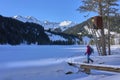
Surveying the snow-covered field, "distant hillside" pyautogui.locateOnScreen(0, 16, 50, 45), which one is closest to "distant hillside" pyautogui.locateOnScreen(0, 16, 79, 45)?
"distant hillside" pyautogui.locateOnScreen(0, 16, 50, 45)

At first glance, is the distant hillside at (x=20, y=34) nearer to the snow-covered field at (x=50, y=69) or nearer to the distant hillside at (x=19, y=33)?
the distant hillside at (x=19, y=33)

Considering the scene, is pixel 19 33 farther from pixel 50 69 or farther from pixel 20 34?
pixel 50 69

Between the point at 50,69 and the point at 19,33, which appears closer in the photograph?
the point at 50,69

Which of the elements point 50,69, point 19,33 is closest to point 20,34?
point 19,33

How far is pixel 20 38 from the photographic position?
152m

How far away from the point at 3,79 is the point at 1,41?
117226 mm

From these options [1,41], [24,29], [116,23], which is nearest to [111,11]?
[116,23]

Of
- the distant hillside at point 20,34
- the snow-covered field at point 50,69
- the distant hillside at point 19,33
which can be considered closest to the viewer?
the snow-covered field at point 50,69

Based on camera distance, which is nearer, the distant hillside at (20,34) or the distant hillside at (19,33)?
the distant hillside at (19,33)

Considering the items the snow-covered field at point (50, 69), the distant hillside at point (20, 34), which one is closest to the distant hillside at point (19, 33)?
the distant hillside at point (20, 34)

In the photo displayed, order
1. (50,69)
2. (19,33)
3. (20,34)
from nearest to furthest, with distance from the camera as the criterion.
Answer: (50,69) → (20,34) → (19,33)

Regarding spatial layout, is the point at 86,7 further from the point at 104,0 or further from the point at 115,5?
the point at 115,5

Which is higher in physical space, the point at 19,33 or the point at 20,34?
the point at 19,33

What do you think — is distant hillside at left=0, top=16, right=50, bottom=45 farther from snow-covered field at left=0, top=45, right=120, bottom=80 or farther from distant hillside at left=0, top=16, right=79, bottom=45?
snow-covered field at left=0, top=45, right=120, bottom=80
